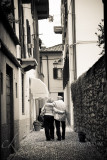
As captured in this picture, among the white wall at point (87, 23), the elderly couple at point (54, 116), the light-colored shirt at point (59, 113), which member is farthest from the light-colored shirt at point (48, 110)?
the white wall at point (87, 23)

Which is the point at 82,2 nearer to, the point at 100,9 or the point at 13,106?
the point at 100,9

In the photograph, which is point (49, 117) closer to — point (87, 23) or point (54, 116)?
point (54, 116)

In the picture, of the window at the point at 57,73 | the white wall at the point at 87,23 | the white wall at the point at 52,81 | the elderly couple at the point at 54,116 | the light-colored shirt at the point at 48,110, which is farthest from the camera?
the white wall at the point at 52,81

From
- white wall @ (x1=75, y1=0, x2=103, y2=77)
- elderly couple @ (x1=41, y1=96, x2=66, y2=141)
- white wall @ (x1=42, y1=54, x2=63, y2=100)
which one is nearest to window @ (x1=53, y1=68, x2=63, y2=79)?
white wall @ (x1=42, y1=54, x2=63, y2=100)

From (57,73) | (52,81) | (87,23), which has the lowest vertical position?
(52,81)

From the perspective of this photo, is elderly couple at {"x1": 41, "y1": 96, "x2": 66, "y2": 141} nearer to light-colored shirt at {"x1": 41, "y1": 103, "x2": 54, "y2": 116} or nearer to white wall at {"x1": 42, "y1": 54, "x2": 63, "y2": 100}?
light-colored shirt at {"x1": 41, "y1": 103, "x2": 54, "y2": 116}

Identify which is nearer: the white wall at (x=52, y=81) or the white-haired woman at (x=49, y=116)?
the white-haired woman at (x=49, y=116)

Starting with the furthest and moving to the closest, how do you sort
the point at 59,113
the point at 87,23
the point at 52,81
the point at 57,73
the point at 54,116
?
the point at 52,81 < the point at 57,73 < the point at 87,23 < the point at 54,116 < the point at 59,113

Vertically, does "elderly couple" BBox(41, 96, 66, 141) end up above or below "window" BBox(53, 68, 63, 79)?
below

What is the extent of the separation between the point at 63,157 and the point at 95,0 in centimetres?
1142

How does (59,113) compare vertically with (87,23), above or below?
below

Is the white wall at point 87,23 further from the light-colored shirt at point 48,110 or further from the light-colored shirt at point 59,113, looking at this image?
the light-colored shirt at point 48,110

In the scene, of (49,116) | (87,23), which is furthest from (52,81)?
(49,116)

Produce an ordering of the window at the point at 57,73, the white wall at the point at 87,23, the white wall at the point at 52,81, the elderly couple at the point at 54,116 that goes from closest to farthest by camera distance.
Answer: the elderly couple at the point at 54,116, the white wall at the point at 87,23, the window at the point at 57,73, the white wall at the point at 52,81
